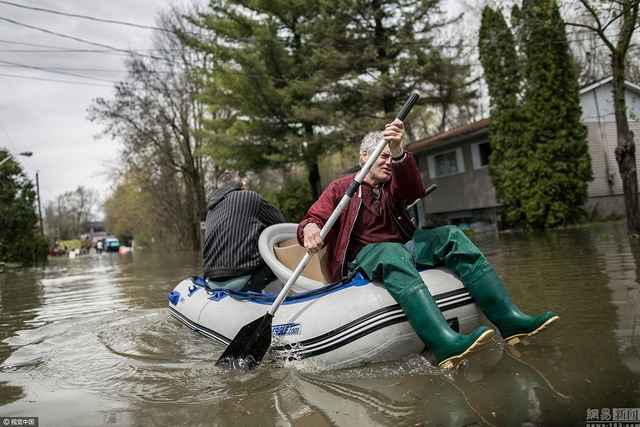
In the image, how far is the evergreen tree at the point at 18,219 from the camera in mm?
25141

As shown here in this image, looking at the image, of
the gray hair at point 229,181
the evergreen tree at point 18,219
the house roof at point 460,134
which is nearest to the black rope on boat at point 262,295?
the gray hair at point 229,181

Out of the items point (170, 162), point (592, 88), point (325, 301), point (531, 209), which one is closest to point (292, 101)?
point (531, 209)

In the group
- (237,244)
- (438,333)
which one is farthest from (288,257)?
(438,333)

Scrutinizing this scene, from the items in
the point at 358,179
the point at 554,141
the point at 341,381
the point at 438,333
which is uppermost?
the point at 554,141

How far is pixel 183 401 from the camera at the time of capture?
3115mm

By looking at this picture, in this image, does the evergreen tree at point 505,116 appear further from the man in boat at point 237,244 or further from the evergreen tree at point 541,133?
the man in boat at point 237,244

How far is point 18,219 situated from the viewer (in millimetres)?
26078

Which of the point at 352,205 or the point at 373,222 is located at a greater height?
the point at 352,205

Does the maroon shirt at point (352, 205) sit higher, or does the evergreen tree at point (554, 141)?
the evergreen tree at point (554, 141)

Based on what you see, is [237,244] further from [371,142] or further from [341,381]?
[341,381]

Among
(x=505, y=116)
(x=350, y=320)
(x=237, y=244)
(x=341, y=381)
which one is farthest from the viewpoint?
(x=505, y=116)

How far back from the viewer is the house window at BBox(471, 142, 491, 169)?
2020 centimetres

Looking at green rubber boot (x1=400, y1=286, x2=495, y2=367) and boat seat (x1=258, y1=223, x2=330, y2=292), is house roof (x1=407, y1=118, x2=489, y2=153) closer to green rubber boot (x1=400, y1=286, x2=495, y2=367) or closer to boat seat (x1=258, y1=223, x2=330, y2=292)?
boat seat (x1=258, y1=223, x2=330, y2=292)

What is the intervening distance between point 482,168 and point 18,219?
→ 22.3 meters
